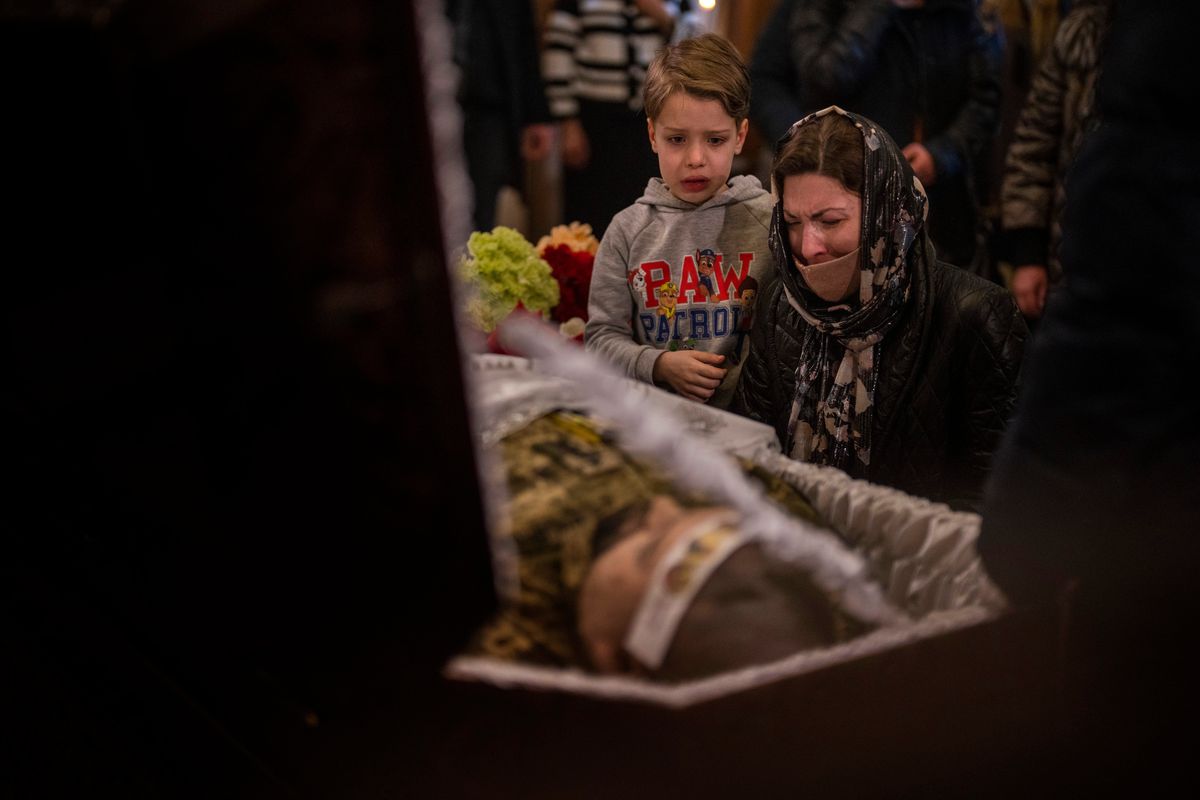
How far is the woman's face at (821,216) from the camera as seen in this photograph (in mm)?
903

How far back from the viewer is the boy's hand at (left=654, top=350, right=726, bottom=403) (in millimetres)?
944

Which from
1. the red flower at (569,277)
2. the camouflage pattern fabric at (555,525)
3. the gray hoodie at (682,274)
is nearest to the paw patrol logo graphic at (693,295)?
the gray hoodie at (682,274)

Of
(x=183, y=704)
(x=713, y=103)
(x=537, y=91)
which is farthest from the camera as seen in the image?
(x=537, y=91)

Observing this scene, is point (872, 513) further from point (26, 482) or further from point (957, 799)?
point (26, 482)

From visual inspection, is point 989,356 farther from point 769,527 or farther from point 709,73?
point 769,527

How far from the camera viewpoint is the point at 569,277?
1.24 meters

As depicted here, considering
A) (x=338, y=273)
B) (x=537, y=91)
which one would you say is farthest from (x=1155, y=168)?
(x=537, y=91)

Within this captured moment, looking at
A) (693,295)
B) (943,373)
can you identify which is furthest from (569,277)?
(943,373)

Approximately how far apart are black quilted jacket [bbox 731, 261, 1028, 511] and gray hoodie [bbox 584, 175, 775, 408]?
0.16 feet

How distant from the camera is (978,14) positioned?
101cm

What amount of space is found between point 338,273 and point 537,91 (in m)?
0.67

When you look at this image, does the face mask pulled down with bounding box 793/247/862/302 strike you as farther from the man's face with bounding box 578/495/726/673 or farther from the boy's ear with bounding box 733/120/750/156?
the man's face with bounding box 578/495/726/673

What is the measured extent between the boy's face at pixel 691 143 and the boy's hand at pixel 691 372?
0.57ft

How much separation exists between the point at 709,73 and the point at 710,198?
13cm
